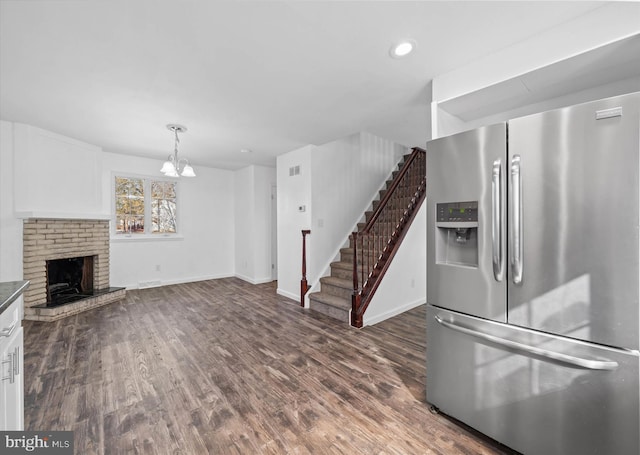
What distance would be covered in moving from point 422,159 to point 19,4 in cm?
534

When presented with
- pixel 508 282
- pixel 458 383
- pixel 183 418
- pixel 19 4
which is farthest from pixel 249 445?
pixel 19 4

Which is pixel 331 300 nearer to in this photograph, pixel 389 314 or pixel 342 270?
pixel 342 270

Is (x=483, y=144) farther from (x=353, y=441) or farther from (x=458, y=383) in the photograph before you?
(x=353, y=441)

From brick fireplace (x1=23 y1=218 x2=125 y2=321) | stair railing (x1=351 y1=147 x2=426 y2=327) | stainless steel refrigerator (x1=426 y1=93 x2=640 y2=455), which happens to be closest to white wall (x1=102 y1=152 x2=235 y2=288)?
brick fireplace (x1=23 y1=218 x2=125 y2=321)

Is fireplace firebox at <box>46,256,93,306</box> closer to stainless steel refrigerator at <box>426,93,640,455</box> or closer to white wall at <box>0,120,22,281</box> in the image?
white wall at <box>0,120,22,281</box>

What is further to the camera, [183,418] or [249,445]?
[183,418]

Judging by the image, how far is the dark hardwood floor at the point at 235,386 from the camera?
1.64 metres

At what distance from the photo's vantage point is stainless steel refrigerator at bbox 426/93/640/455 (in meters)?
1.21

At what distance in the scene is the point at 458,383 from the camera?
172 centimetres

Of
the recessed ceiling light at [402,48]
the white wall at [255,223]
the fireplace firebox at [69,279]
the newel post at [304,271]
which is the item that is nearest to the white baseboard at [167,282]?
the white wall at [255,223]

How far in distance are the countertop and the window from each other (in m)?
4.24

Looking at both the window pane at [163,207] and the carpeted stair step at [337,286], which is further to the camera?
the window pane at [163,207]

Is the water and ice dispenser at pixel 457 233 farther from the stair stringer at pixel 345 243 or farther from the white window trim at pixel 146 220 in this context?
the white window trim at pixel 146 220

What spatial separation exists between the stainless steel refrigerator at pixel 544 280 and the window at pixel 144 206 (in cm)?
549
